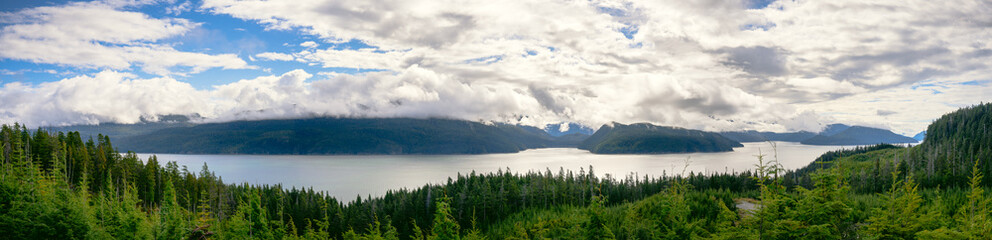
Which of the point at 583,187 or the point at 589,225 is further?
the point at 583,187

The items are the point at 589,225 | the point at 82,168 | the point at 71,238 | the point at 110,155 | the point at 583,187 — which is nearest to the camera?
the point at 589,225

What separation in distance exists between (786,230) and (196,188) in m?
154

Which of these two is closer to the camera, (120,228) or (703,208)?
(120,228)

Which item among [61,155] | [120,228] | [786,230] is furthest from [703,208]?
[61,155]

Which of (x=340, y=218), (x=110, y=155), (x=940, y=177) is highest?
(x=110, y=155)

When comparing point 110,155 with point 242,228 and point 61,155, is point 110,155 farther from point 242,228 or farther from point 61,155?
point 242,228

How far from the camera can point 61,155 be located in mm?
98125

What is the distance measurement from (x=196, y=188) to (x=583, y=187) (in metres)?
115

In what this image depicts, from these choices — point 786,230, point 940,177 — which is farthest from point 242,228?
point 940,177

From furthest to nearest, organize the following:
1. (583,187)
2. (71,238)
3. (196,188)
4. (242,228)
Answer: (583,187) → (196,188) → (242,228) → (71,238)

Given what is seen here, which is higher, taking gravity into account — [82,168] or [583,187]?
[82,168]

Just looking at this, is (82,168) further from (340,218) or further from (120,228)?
(120,228)

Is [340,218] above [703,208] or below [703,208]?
below

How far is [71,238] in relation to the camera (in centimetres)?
2470
